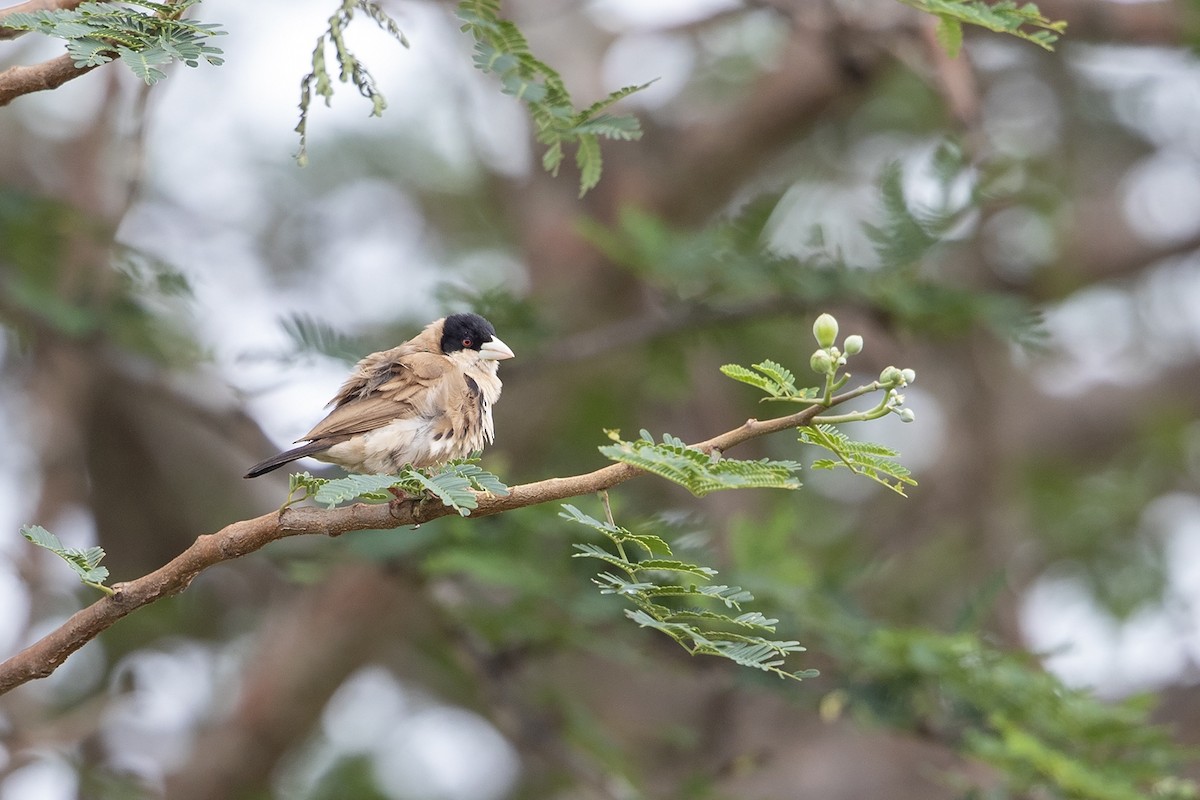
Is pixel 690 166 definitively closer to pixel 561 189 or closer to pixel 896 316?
pixel 561 189

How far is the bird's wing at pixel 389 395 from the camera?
329 cm

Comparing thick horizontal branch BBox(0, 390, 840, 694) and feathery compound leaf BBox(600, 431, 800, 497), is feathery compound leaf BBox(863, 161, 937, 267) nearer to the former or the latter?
thick horizontal branch BBox(0, 390, 840, 694)

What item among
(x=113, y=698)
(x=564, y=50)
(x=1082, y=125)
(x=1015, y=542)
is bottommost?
(x=1015, y=542)

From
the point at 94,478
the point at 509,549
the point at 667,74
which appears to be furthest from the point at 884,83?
the point at 94,478

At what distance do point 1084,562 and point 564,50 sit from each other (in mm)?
4619

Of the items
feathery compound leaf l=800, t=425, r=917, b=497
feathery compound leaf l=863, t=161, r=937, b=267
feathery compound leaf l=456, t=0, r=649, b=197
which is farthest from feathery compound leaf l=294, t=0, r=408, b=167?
feathery compound leaf l=863, t=161, r=937, b=267

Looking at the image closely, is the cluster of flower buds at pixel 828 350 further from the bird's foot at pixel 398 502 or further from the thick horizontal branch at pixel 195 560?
the bird's foot at pixel 398 502

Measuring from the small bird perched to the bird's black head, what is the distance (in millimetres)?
276

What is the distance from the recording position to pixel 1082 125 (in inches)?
336

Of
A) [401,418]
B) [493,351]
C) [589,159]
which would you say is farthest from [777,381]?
[493,351]

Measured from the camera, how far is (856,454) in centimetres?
205

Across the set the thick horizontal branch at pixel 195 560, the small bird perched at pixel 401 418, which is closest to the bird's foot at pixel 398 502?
the thick horizontal branch at pixel 195 560

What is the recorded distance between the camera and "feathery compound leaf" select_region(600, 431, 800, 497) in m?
1.94

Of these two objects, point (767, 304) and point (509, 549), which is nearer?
point (509, 549)
